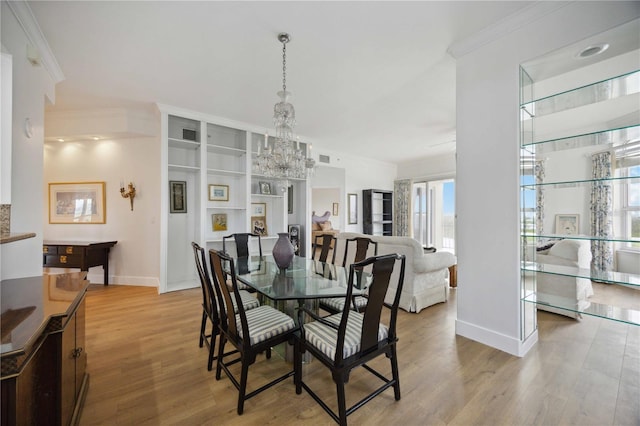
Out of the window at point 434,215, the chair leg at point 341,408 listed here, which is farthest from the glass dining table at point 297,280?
the window at point 434,215

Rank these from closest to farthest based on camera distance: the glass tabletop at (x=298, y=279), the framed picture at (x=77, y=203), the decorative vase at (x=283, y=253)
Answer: the glass tabletop at (x=298, y=279) → the decorative vase at (x=283, y=253) → the framed picture at (x=77, y=203)

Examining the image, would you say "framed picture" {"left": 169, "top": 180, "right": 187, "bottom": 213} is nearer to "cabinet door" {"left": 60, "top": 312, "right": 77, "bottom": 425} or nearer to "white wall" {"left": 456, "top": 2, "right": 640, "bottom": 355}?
"cabinet door" {"left": 60, "top": 312, "right": 77, "bottom": 425}

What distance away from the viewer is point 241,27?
230 cm

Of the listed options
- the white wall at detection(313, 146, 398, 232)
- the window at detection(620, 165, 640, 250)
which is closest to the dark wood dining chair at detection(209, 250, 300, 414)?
the window at detection(620, 165, 640, 250)

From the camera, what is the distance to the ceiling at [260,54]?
2.11 m

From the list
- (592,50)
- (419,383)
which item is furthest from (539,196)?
(419,383)

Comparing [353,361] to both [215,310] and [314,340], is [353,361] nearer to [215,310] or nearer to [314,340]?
[314,340]

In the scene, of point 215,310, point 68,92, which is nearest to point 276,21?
point 215,310

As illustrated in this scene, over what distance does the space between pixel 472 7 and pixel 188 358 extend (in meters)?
3.73

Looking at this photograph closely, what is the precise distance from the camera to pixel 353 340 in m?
1.56

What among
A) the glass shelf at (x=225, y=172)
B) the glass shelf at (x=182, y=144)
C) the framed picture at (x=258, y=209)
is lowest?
the framed picture at (x=258, y=209)

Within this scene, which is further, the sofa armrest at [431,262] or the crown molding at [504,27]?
the sofa armrest at [431,262]

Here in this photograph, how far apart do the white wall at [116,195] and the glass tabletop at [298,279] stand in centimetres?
262

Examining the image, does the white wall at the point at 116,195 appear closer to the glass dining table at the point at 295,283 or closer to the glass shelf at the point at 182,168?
the glass shelf at the point at 182,168
